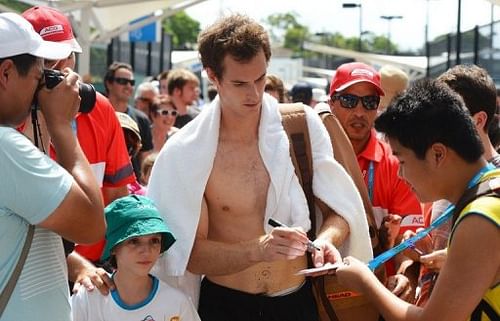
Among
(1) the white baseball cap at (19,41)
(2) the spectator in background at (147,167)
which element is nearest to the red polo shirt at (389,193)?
(1) the white baseball cap at (19,41)

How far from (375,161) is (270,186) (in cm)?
93

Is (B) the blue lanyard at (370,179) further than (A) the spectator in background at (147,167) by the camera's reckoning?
No

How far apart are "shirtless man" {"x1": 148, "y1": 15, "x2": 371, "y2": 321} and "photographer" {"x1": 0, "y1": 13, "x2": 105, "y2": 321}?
3.14ft

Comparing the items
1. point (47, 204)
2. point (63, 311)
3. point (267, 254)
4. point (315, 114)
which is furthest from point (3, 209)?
point (315, 114)

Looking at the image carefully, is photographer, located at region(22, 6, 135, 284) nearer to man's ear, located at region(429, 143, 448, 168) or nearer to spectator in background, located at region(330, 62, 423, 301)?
spectator in background, located at region(330, 62, 423, 301)

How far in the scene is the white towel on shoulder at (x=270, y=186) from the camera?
11.8ft

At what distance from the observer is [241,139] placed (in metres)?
3.77

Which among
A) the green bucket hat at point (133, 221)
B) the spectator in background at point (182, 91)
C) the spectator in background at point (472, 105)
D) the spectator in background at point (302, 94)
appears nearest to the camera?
the spectator in background at point (472, 105)

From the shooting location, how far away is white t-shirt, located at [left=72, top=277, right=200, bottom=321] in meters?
3.56

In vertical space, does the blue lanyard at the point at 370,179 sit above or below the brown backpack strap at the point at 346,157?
below

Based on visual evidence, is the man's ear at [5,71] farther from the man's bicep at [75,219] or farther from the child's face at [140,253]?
the child's face at [140,253]

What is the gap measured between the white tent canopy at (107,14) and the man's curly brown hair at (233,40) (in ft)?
30.0

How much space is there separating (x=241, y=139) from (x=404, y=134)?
1238mm

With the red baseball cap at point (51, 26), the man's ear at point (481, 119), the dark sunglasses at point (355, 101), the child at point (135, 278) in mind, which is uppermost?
the red baseball cap at point (51, 26)
